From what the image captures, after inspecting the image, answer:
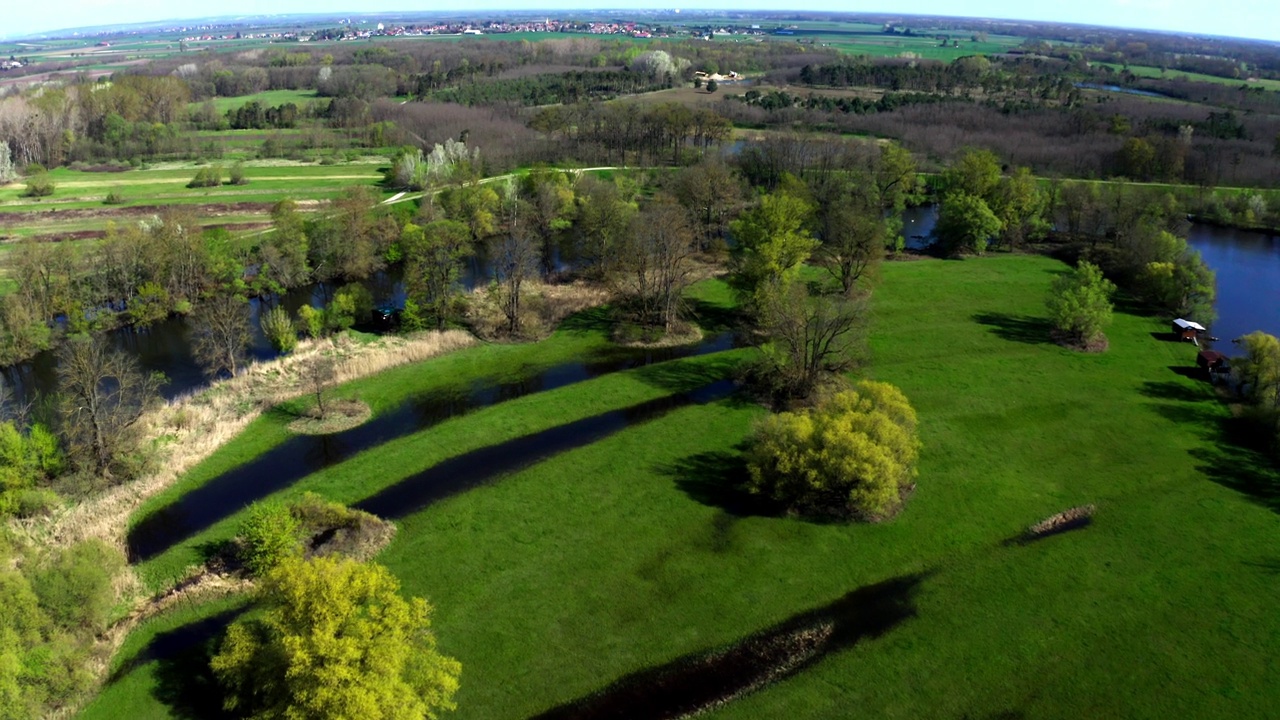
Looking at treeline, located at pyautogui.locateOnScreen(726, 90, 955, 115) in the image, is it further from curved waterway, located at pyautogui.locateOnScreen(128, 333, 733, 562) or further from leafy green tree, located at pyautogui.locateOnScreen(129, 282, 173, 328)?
leafy green tree, located at pyautogui.locateOnScreen(129, 282, 173, 328)

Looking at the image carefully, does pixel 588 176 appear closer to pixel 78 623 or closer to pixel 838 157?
pixel 838 157

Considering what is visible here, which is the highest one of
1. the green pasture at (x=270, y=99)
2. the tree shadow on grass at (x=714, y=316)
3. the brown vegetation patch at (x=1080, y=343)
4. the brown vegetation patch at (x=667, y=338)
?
the green pasture at (x=270, y=99)

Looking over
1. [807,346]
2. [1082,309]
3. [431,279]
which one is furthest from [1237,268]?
[431,279]

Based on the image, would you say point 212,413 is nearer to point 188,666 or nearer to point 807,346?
point 188,666

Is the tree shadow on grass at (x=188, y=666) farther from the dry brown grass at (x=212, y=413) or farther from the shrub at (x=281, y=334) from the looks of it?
the shrub at (x=281, y=334)

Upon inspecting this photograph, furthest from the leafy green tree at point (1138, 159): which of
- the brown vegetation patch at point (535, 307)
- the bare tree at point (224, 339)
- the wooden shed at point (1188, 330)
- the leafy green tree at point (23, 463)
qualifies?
the leafy green tree at point (23, 463)

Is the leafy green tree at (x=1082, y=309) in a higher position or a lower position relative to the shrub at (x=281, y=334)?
higher

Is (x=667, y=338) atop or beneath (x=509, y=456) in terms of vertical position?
atop
